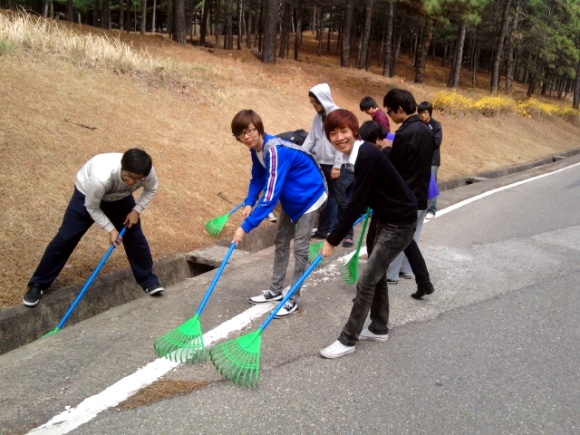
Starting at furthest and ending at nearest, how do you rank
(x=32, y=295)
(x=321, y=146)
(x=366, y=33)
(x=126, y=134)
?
(x=366, y=33), (x=126, y=134), (x=321, y=146), (x=32, y=295)

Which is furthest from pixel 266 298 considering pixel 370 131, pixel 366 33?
pixel 366 33

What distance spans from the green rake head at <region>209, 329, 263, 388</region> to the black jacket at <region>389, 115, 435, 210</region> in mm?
1890

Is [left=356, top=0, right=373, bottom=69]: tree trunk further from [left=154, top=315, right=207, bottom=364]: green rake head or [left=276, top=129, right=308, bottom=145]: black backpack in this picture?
[left=154, top=315, right=207, bottom=364]: green rake head

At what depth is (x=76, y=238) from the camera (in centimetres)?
417

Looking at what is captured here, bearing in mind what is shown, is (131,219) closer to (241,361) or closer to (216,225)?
(241,361)

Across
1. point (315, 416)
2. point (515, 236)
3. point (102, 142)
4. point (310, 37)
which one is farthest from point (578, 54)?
point (315, 416)

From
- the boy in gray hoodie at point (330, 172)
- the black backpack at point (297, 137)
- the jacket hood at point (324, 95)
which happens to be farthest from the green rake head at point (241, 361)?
the black backpack at point (297, 137)

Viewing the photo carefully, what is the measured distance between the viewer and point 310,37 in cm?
5512

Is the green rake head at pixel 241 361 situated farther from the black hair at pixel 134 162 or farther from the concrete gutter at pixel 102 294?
the concrete gutter at pixel 102 294

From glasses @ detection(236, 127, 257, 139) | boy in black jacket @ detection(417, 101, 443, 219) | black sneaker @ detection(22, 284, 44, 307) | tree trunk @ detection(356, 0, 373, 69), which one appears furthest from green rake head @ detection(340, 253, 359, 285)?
tree trunk @ detection(356, 0, 373, 69)

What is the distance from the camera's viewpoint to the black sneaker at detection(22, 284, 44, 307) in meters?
3.97

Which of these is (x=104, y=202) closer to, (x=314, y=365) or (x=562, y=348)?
(x=314, y=365)

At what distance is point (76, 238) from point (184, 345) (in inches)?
55.8

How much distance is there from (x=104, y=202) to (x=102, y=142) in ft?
9.86
